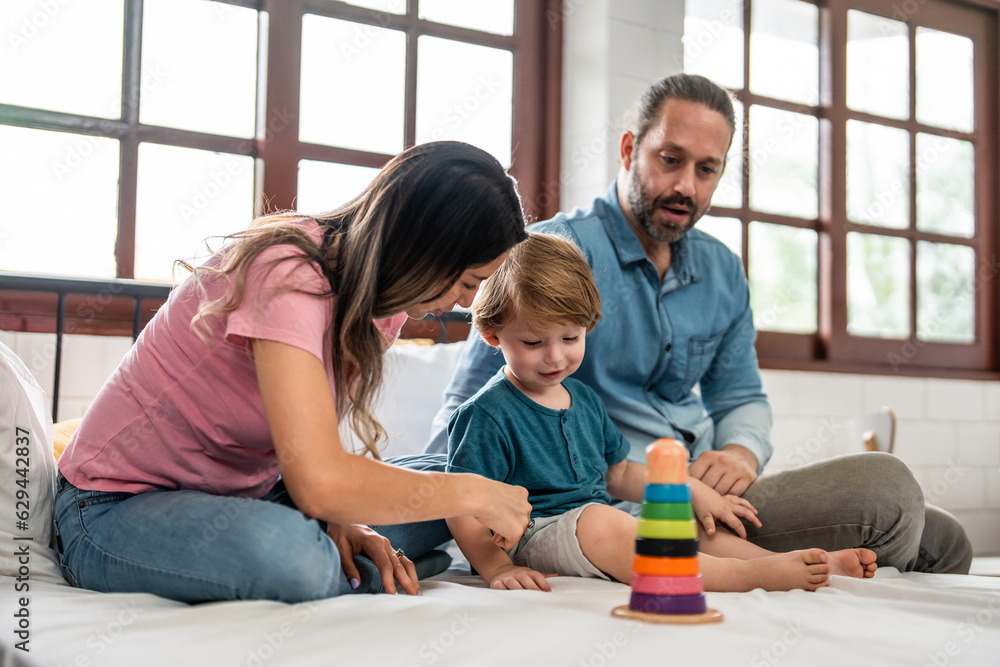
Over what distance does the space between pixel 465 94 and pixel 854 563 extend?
1.93 metres

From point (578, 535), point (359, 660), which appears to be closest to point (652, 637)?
point (359, 660)

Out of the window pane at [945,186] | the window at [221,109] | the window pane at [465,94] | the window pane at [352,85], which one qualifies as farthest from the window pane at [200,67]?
the window pane at [945,186]

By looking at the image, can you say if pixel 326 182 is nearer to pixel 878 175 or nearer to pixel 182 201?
pixel 182 201

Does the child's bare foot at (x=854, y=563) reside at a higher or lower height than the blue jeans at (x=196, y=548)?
lower

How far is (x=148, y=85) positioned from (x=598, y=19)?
1.36m

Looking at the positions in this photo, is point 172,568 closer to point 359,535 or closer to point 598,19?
point 359,535

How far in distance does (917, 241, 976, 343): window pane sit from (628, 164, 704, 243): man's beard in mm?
2078

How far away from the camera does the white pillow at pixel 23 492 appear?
1.15 m

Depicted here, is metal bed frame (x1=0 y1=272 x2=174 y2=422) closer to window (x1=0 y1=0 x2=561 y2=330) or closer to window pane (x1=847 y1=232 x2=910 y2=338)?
window (x1=0 y1=0 x2=561 y2=330)

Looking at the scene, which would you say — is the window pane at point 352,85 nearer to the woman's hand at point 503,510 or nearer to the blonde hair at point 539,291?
the blonde hair at point 539,291

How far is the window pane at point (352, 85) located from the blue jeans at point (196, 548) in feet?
5.17

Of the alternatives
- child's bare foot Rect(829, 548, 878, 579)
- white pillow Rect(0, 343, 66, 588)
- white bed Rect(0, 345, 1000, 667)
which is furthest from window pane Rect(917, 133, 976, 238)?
white pillow Rect(0, 343, 66, 588)

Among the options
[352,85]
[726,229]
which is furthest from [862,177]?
[352,85]

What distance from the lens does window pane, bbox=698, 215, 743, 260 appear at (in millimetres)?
3111
